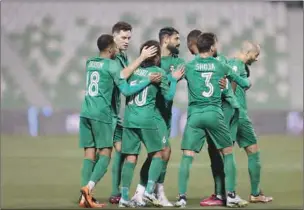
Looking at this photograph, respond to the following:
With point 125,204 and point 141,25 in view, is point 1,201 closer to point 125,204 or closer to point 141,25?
point 125,204

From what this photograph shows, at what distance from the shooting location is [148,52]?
10039 millimetres

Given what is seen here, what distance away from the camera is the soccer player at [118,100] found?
10.5m

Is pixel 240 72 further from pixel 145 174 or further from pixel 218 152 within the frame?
pixel 145 174

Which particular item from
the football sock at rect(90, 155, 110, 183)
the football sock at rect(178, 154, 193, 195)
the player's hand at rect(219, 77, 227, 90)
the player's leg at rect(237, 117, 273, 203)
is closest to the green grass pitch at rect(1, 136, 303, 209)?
the player's leg at rect(237, 117, 273, 203)

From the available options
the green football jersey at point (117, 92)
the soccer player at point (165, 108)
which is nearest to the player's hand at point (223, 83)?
the soccer player at point (165, 108)

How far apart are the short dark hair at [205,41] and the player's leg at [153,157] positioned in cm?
112

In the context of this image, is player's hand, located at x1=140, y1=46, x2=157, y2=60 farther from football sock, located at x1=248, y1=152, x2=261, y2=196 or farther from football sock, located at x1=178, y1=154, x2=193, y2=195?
football sock, located at x1=248, y1=152, x2=261, y2=196

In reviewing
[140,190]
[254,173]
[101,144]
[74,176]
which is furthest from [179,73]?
[74,176]

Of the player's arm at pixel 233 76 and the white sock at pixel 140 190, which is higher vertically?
the player's arm at pixel 233 76

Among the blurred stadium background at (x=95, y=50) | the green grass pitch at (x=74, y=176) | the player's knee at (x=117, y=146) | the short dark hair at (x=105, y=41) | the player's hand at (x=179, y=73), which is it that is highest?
the blurred stadium background at (x=95, y=50)

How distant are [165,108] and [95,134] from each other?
36.6 inches

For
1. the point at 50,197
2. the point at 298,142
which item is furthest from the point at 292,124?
the point at 50,197

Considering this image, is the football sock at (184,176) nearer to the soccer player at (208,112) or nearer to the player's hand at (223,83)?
the soccer player at (208,112)

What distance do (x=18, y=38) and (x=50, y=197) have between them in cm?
1956
